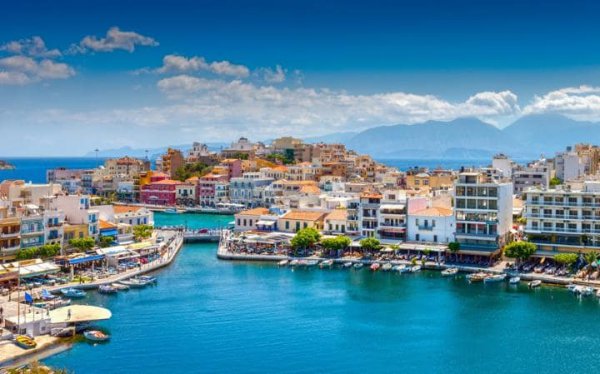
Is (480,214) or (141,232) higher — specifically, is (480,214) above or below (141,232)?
above

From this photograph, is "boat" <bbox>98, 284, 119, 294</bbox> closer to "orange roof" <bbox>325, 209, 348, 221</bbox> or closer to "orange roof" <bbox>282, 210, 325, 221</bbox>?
"orange roof" <bbox>325, 209, 348, 221</bbox>

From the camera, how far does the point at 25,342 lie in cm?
3684

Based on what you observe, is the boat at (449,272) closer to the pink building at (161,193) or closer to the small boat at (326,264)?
the small boat at (326,264)

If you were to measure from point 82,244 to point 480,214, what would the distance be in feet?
114

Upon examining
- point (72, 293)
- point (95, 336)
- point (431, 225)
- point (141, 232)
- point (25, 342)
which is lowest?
point (95, 336)

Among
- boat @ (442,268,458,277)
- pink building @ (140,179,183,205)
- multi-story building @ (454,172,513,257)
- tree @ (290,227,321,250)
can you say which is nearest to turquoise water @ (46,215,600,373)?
boat @ (442,268,458,277)

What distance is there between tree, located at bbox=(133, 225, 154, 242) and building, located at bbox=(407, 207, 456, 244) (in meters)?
26.1

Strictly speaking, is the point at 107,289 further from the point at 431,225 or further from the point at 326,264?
the point at 431,225

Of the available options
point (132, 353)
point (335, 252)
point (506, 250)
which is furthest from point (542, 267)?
point (132, 353)

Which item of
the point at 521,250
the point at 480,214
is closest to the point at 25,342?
the point at 521,250

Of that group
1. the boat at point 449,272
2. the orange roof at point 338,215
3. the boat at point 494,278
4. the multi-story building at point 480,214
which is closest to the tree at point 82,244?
the orange roof at point 338,215

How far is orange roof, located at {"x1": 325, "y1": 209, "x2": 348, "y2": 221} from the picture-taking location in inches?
2763

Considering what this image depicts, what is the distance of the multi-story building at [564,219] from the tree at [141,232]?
3639 cm

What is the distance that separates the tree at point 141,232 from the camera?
67562 mm
